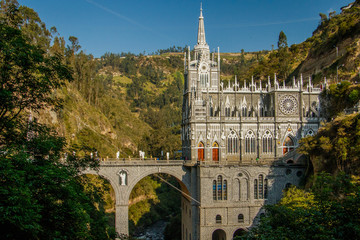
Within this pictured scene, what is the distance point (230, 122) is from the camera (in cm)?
5266

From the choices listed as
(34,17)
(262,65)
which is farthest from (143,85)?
(34,17)

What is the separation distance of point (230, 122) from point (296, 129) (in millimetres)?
10261

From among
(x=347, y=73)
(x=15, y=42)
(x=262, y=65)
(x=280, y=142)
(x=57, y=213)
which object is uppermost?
(x=262, y=65)

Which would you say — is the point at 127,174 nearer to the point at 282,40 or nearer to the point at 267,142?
the point at 267,142

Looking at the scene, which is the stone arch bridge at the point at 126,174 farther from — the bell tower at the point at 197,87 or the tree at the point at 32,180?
the tree at the point at 32,180

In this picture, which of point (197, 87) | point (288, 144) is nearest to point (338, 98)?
point (288, 144)

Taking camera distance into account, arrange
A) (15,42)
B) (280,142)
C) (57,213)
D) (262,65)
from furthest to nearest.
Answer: (262,65) < (280,142) < (15,42) < (57,213)

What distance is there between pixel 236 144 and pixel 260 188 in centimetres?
732

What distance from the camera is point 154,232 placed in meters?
67.6

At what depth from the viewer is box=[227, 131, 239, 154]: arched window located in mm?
52656

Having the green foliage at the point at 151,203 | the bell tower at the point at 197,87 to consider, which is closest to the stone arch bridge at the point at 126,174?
the bell tower at the point at 197,87

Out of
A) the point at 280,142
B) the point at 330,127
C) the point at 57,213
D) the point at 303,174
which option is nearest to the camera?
the point at 57,213

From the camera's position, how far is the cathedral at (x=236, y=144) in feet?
158

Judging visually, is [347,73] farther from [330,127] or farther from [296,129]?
[330,127]
